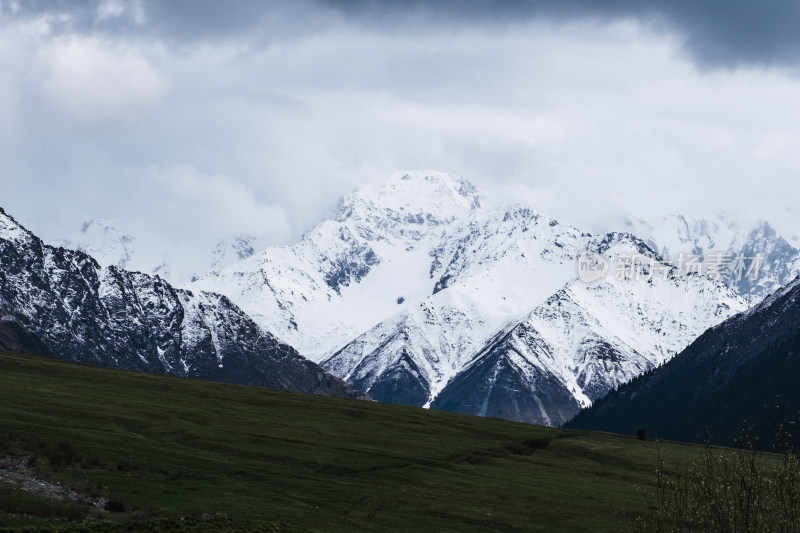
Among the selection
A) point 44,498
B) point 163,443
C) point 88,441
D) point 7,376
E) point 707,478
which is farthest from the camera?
point 7,376

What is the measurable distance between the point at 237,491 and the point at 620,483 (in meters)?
A: 45.5

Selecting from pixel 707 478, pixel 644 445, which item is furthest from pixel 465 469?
pixel 707 478

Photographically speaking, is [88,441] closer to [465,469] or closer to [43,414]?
[43,414]

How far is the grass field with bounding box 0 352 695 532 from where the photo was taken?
3125 inches

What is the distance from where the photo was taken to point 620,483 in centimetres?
11500

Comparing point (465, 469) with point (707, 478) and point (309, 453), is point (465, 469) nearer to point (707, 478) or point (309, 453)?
point (309, 453)

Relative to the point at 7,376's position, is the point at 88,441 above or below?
below

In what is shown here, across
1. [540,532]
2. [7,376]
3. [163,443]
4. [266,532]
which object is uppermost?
[7,376]

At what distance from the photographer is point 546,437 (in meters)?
149

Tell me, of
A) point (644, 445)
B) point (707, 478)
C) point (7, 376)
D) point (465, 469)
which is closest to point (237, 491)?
point (465, 469)

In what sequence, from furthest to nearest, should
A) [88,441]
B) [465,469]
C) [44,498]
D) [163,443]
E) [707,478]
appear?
[465,469], [163,443], [88,441], [44,498], [707,478]

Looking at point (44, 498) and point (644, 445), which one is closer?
point (44, 498)

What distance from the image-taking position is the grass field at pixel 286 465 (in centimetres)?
7938

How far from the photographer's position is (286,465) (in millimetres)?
102625
